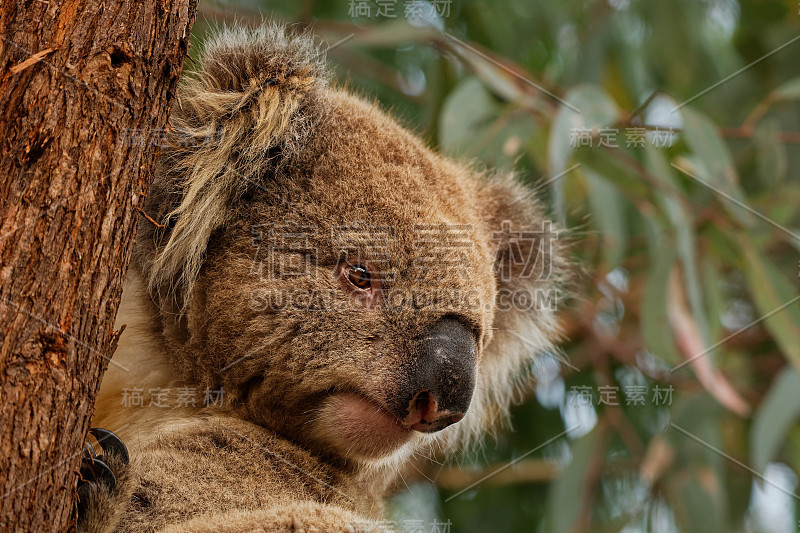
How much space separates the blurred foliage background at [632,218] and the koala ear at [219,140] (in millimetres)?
937

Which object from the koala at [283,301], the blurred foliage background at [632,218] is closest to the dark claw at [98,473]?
the koala at [283,301]

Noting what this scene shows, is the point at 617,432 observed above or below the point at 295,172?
below

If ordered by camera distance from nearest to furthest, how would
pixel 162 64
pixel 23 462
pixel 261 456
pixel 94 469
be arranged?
pixel 23 462, pixel 162 64, pixel 94 469, pixel 261 456

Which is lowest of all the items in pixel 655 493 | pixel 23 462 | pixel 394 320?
pixel 655 493

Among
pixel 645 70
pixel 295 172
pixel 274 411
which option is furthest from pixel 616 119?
pixel 274 411

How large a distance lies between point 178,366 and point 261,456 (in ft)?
0.94

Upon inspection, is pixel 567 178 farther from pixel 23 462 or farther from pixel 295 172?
pixel 23 462

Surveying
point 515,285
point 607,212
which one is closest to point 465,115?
point 607,212

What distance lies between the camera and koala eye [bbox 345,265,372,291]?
6.09 feet

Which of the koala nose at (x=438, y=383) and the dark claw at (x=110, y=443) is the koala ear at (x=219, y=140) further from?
the koala nose at (x=438, y=383)

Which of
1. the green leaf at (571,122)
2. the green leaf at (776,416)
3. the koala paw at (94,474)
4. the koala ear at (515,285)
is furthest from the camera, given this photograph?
the green leaf at (776,416)

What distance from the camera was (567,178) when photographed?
3.63 m

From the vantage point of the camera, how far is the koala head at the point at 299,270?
1.81 m

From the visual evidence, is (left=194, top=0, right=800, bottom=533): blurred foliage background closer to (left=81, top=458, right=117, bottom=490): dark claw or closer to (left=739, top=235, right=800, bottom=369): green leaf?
(left=739, top=235, right=800, bottom=369): green leaf
